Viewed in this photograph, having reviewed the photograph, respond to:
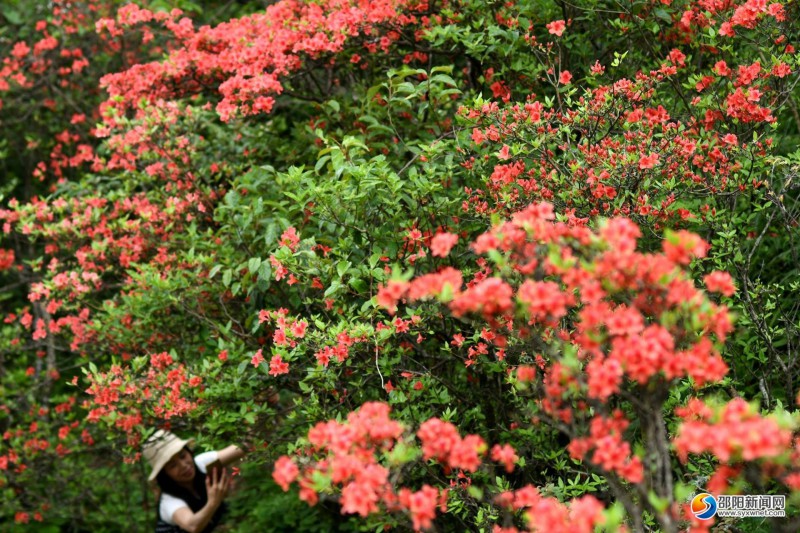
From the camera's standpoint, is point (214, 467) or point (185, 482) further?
point (214, 467)

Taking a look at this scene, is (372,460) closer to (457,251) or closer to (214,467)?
(457,251)

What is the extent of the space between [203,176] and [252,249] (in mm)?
979

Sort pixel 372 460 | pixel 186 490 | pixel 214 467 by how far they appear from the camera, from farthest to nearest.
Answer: pixel 214 467, pixel 186 490, pixel 372 460

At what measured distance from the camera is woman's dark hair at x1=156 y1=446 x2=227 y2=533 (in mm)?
4797

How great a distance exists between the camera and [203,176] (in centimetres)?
502

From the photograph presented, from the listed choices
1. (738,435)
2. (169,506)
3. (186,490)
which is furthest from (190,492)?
(738,435)

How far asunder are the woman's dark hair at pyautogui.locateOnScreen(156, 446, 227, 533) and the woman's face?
0.03 meters

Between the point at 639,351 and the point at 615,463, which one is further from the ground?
the point at 639,351

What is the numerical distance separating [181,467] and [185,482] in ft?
0.40

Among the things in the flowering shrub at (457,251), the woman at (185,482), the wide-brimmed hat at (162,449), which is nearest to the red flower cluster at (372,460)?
the flowering shrub at (457,251)

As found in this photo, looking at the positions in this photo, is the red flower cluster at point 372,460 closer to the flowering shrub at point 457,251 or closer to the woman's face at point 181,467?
the flowering shrub at point 457,251

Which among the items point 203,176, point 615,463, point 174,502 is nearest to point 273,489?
point 174,502

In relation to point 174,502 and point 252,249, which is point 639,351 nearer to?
point 252,249

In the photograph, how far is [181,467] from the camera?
4.77 meters
